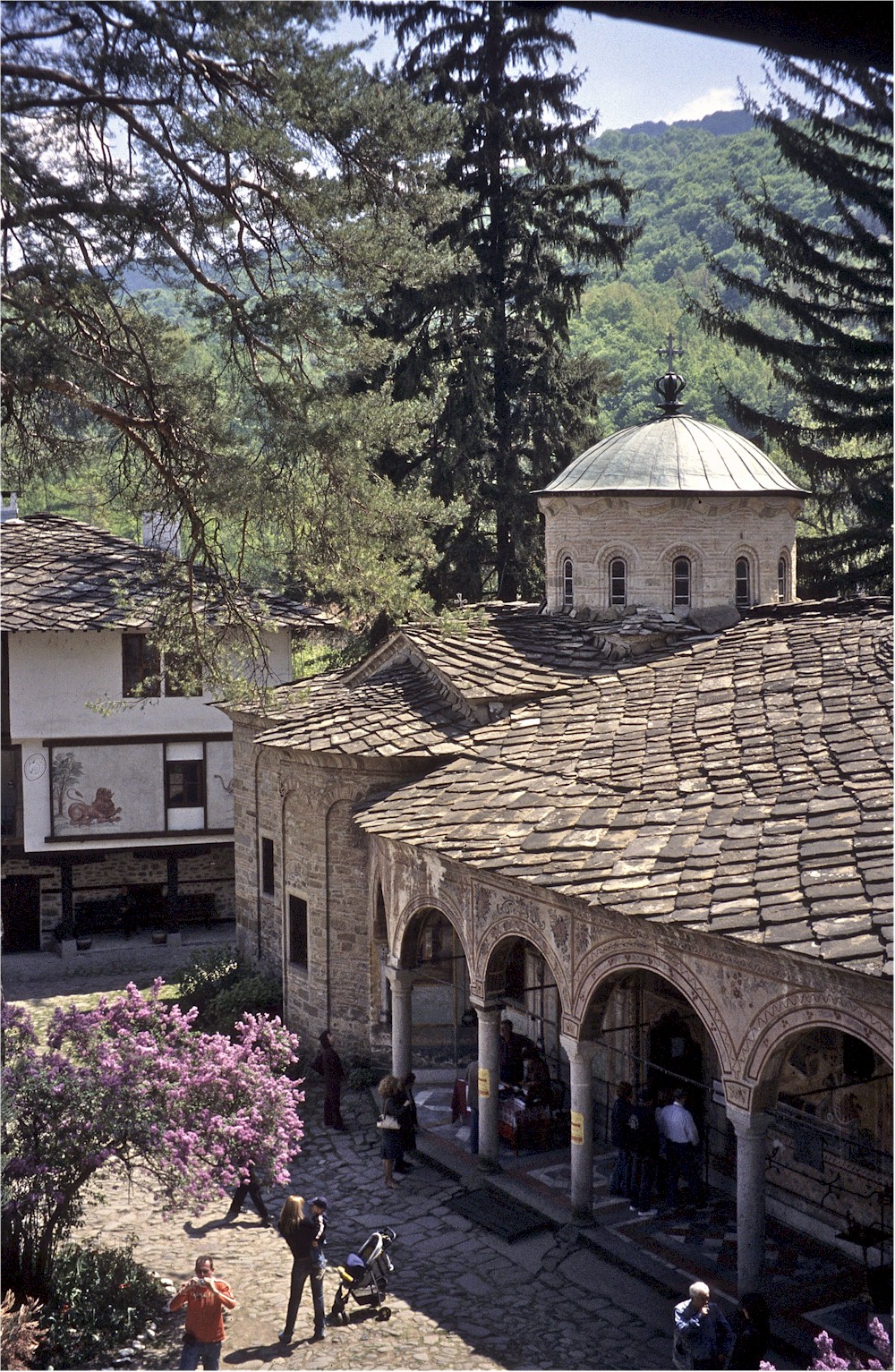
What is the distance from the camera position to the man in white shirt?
12.7 m

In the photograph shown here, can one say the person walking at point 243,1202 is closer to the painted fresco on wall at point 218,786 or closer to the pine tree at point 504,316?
the painted fresco on wall at point 218,786

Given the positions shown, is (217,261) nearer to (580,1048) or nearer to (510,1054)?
(580,1048)

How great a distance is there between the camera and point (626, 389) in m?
48.3

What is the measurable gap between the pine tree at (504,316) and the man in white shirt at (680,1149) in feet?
51.4

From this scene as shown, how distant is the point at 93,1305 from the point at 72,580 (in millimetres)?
15611

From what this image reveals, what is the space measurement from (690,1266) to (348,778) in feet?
25.6

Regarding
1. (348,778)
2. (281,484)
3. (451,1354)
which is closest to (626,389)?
(348,778)

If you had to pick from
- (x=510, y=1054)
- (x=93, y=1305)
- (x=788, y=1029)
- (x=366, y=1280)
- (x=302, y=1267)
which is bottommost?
(x=366, y=1280)

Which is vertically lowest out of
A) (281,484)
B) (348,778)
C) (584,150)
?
(348,778)

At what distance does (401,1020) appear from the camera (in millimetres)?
15711

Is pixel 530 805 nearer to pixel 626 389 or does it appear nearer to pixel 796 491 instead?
pixel 796 491

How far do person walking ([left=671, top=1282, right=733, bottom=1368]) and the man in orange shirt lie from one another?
130 inches

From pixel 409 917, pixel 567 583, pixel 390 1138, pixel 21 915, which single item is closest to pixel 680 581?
pixel 567 583

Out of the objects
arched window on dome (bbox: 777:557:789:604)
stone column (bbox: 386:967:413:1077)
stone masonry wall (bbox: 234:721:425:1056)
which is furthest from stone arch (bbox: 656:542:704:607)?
stone column (bbox: 386:967:413:1077)
